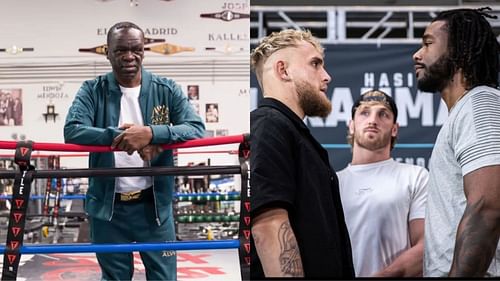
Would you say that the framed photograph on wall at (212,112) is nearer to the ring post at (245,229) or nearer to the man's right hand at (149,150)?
the man's right hand at (149,150)

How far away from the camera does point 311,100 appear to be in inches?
95.8

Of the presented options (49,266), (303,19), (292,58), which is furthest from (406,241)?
(49,266)

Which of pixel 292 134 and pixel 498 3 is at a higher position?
pixel 498 3

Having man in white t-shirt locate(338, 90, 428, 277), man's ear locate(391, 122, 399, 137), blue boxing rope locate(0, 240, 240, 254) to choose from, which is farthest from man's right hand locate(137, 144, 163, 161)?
man's ear locate(391, 122, 399, 137)

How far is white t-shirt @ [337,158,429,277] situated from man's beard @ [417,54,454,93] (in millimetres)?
385

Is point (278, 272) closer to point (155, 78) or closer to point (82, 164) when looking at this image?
point (155, 78)

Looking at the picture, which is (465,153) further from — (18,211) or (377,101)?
(18,211)

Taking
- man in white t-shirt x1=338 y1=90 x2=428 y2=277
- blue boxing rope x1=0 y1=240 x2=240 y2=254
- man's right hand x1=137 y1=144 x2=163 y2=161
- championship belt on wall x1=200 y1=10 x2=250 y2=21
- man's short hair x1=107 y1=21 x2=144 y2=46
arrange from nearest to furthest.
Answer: blue boxing rope x1=0 y1=240 x2=240 y2=254 < man in white t-shirt x1=338 y1=90 x2=428 y2=277 < man's right hand x1=137 y1=144 x2=163 y2=161 < man's short hair x1=107 y1=21 x2=144 y2=46 < championship belt on wall x1=200 y1=10 x2=250 y2=21

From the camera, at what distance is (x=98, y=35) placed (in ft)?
9.69

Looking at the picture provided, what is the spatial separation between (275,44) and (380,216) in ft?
2.86

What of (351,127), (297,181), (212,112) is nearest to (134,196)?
(212,112)

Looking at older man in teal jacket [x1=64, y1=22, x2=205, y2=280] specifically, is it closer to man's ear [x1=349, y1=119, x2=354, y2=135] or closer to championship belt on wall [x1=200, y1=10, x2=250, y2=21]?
championship belt on wall [x1=200, y1=10, x2=250, y2=21]

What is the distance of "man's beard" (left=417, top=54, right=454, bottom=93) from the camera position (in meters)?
2.39

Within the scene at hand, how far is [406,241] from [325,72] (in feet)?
2.69
